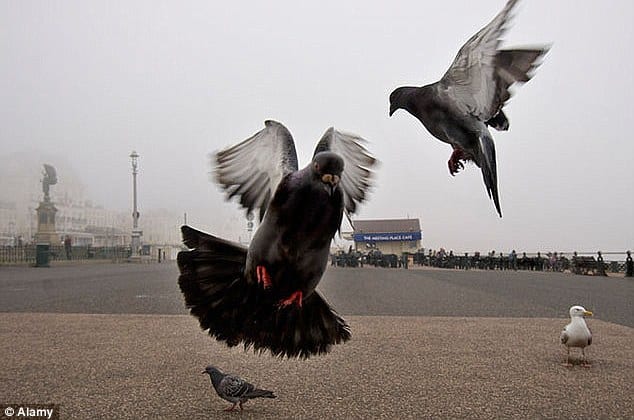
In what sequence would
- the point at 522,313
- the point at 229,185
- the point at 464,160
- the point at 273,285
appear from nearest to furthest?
the point at 464,160, the point at 273,285, the point at 229,185, the point at 522,313

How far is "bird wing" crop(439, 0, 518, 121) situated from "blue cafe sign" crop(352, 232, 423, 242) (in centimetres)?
130

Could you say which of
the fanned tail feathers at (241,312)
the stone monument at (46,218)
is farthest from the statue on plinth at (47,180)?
the fanned tail feathers at (241,312)

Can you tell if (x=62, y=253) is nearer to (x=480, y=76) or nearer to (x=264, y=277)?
(x=264, y=277)

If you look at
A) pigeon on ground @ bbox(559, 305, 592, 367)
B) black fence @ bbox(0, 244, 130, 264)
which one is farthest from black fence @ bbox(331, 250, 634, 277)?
pigeon on ground @ bbox(559, 305, 592, 367)

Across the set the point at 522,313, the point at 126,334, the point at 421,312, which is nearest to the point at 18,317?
the point at 126,334

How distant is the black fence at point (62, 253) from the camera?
42.9 m

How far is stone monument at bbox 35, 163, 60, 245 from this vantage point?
47312mm

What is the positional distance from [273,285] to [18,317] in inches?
625

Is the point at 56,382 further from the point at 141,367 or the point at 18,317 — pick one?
the point at 18,317

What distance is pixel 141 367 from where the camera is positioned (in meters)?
10.6

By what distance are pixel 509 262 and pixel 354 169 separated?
56.5 meters

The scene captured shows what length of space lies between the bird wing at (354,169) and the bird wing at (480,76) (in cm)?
107

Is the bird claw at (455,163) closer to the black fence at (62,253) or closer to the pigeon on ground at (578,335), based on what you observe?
the pigeon on ground at (578,335)
